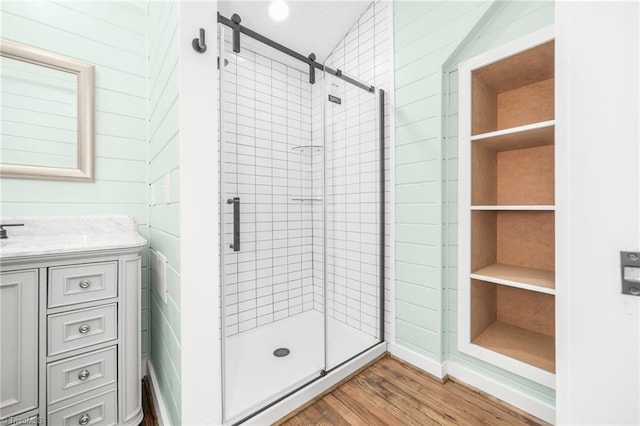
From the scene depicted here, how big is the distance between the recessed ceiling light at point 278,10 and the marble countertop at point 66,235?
177 cm

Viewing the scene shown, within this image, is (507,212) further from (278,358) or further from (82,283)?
(82,283)

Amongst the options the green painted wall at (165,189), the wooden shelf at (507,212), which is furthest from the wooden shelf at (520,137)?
the green painted wall at (165,189)

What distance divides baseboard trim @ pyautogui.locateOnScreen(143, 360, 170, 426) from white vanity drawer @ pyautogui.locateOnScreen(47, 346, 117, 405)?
0.27 metres

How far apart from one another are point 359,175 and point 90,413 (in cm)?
207

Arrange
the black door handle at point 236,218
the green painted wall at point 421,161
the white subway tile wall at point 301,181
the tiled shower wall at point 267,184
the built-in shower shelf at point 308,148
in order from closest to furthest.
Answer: the black door handle at point 236,218 → the green painted wall at point 421,161 → the white subway tile wall at point 301,181 → the tiled shower wall at point 267,184 → the built-in shower shelf at point 308,148

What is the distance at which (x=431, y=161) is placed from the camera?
1764 mm

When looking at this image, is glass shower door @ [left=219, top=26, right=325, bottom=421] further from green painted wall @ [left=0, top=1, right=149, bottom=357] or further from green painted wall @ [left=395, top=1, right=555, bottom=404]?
green painted wall @ [left=395, top=1, right=555, bottom=404]

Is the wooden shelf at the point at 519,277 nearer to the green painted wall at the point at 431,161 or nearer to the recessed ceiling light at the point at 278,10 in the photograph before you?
the green painted wall at the point at 431,161

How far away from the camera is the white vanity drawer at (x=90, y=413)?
3.83 ft

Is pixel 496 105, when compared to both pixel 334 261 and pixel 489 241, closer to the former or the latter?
pixel 489 241

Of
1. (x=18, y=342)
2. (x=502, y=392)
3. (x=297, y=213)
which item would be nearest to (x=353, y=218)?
(x=297, y=213)
